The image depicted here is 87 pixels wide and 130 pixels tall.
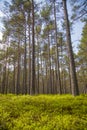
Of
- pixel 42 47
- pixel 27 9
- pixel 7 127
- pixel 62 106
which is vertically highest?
pixel 27 9

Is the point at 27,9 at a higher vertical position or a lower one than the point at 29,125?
higher

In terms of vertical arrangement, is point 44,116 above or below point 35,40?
below

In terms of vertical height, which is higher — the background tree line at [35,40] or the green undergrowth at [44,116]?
the background tree line at [35,40]

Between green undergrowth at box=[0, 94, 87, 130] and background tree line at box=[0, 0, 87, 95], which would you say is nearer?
green undergrowth at box=[0, 94, 87, 130]

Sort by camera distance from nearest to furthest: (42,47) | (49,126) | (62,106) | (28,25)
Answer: (49,126) < (62,106) < (28,25) < (42,47)

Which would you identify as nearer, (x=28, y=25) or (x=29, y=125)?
(x=29, y=125)

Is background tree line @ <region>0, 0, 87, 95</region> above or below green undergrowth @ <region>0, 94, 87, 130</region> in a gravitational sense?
above

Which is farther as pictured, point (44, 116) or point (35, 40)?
point (35, 40)

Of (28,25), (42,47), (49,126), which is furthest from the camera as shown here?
(42,47)

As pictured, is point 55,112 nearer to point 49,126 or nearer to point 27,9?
point 49,126

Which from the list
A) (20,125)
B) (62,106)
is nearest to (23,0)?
(62,106)

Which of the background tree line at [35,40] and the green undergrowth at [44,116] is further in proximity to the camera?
the background tree line at [35,40]

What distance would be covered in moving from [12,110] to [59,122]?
2.42m

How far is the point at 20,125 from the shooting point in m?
5.92
